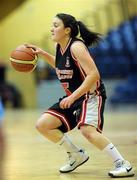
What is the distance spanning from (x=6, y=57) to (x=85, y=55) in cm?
1499

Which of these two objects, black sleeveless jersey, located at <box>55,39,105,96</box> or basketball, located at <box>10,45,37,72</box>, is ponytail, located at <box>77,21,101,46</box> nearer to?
black sleeveless jersey, located at <box>55,39,105,96</box>

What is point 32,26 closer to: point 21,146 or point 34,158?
point 21,146

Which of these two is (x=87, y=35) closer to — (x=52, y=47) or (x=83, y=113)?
(x=83, y=113)

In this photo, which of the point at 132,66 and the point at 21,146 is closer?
the point at 21,146

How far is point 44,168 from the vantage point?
185 inches

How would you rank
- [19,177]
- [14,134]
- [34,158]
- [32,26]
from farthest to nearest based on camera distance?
1. [32,26]
2. [14,134]
3. [34,158]
4. [19,177]

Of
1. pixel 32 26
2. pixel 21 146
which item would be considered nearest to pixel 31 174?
pixel 21 146

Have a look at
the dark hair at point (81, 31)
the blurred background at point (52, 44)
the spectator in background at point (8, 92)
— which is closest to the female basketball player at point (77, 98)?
the dark hair at point (81, 31)

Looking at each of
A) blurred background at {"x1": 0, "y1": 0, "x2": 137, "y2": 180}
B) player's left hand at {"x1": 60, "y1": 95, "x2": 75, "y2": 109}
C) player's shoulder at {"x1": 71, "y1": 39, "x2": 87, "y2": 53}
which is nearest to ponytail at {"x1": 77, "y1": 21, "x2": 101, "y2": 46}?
player's shoulder at {"x1": 71, "y1": 39, "x2": 87, "y2": 53}

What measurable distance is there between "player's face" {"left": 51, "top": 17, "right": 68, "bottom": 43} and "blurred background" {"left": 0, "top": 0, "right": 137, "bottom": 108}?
12132mm

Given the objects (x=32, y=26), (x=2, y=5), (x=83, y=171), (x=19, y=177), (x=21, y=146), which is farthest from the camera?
(x=32, y=26)

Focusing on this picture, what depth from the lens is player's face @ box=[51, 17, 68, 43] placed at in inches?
174

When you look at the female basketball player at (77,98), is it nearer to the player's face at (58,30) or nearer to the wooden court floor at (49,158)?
the player's face at (58,30)

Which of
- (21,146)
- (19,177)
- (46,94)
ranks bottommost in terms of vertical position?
(46,94)
